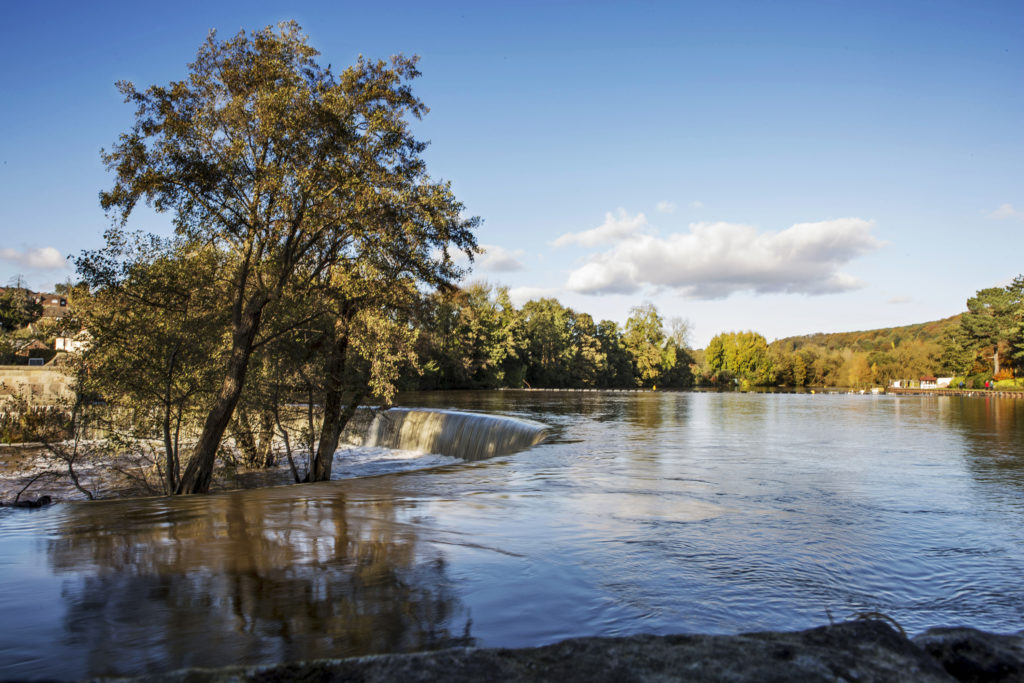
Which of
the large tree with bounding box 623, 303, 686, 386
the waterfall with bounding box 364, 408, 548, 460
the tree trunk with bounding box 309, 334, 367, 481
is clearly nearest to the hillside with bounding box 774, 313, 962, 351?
the large tree with bounding box 623, 303, 686, 386

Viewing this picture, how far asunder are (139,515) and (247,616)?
14.8 feet

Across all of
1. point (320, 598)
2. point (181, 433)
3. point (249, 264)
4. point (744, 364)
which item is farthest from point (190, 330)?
point (744, 364)

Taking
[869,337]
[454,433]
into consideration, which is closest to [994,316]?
[454,433]

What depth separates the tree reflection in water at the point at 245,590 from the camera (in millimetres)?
3729

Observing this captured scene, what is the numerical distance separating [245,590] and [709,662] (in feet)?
11.1

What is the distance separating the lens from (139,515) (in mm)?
7816

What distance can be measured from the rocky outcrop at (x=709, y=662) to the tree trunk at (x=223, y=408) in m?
9.23

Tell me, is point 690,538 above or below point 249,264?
below

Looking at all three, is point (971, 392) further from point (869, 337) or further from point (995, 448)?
point (869, 337)

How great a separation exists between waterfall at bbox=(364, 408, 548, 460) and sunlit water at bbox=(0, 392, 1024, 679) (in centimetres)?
698

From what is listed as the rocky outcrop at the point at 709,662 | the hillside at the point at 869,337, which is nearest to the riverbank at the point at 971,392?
the rocky outcrop at the point at 709,662

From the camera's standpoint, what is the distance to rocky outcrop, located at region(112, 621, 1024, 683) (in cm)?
276

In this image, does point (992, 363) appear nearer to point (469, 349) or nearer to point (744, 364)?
point (744, 364)

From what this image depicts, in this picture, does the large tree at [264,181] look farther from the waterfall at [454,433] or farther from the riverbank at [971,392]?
the riverbank at [971,392]
